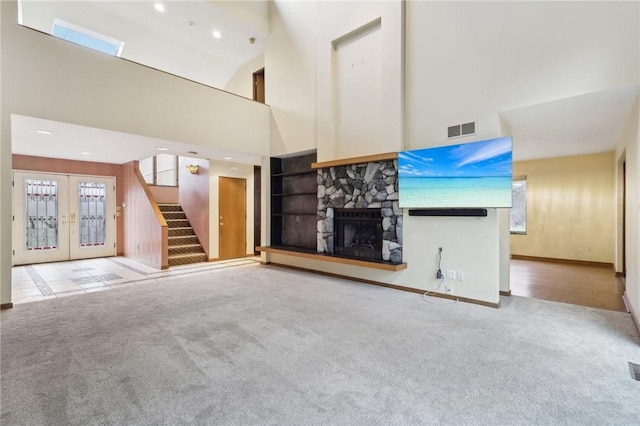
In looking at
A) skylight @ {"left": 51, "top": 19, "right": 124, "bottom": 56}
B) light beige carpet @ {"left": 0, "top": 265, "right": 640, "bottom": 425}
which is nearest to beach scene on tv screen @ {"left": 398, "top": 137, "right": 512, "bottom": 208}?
light beige carpet @ {"left": 0, "top": 265, "right": 640, "bottom": 425}

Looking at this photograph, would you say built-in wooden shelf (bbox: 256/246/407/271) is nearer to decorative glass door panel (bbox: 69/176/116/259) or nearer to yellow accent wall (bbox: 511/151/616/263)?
decorative glass door panel (bbox: 69/176/116/259)

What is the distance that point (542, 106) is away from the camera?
356 centimetres

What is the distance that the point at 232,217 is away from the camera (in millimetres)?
7930

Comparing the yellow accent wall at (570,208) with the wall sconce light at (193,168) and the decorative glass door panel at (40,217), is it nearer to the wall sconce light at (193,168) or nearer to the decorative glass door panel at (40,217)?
the wall sconce light at (193,168)

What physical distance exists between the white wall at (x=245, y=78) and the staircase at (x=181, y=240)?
12.4ft

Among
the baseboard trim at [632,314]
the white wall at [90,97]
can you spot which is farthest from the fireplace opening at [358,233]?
the baseboard trim at [632,314]

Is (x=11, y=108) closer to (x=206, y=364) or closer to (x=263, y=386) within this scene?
(x=206, y=364)

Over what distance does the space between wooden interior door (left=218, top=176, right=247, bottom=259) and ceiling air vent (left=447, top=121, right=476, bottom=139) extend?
557 centimetres

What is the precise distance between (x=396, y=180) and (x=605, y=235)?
212 inches

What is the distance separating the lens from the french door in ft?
22.7

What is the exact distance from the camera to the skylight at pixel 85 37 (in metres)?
6.60

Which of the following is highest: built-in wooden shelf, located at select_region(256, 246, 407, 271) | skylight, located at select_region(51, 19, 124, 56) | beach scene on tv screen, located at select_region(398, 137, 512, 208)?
skylight, located at select_region(51, 19, 124, 56)

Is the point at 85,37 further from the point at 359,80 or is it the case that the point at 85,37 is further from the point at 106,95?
the point at 359,80

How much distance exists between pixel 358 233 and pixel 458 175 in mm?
2043
